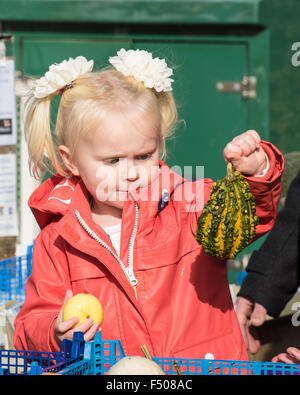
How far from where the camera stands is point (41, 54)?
247 inches

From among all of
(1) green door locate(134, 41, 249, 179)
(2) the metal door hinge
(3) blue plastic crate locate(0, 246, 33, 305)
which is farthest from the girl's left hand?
(2) the metal door hinge

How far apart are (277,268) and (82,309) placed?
1.32 metres

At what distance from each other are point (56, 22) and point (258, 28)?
1994mm

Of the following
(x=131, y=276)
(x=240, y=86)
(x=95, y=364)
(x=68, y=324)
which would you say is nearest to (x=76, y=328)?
(x=68, y=324)

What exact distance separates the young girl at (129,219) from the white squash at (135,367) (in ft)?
1.90

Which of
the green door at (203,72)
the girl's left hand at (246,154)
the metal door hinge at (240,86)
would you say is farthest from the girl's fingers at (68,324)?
the metal door hinge at (240,86)

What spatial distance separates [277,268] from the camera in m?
3.00

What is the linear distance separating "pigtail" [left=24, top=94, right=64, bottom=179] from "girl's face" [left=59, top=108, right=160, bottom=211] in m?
0.20

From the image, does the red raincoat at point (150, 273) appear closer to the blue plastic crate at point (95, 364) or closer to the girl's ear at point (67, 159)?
the girl's ear at point (67, 159)

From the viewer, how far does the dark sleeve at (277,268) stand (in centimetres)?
296

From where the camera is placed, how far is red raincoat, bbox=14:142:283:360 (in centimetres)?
229

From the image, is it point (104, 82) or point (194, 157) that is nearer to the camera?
point (104, 82)
